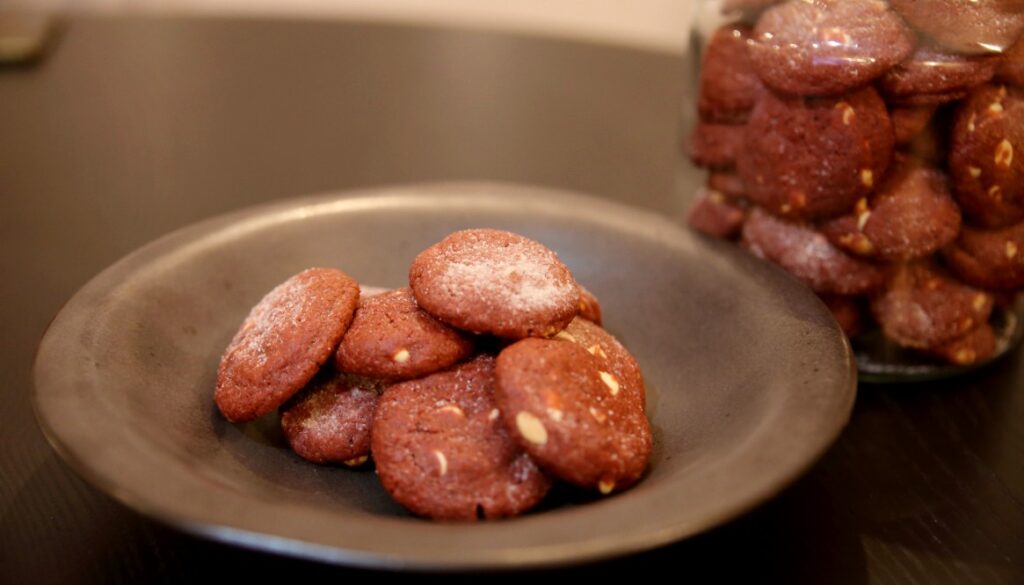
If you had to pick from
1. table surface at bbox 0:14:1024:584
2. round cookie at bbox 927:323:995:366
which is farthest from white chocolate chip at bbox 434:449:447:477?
round cookie at bbox 927:323:995:366

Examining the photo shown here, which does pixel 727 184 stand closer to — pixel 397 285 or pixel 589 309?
pixel 589 309

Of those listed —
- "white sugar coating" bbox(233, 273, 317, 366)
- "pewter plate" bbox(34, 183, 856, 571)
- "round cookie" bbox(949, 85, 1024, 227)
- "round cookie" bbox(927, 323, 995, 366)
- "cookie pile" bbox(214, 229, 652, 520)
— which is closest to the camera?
"pewter plate" bbox(34, 183, 856, 571)

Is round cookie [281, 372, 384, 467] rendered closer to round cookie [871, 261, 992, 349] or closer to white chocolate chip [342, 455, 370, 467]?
white chocolate chip [342, 455, 370, 467]

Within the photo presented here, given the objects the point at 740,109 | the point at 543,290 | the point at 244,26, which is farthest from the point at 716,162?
the point at 244,26

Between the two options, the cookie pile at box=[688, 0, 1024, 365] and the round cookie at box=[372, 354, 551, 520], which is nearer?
the round cookie at box=[372, 354, 551, 520]

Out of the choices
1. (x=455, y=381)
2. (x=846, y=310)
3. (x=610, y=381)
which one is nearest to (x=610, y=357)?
(x=610, y=381)
